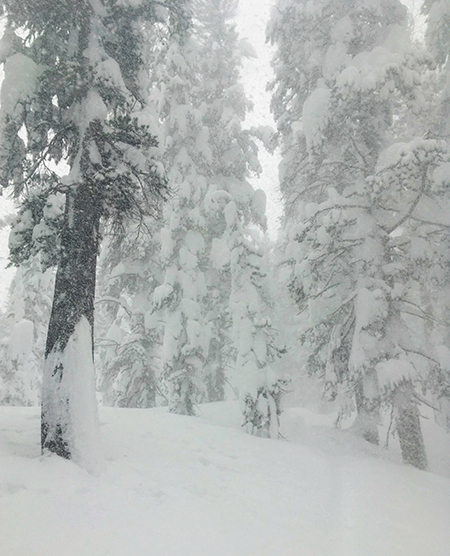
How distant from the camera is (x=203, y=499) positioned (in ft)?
18.7

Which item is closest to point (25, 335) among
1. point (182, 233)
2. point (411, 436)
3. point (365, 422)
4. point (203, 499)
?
point (182, 233)

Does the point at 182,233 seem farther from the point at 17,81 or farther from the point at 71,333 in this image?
the point at 71,333

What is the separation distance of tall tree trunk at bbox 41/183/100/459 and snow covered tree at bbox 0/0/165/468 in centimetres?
1

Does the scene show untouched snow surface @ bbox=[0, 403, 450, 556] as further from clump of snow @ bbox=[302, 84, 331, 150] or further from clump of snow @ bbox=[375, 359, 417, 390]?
clump of snow @ bbox=[302, 84, 331, 150]

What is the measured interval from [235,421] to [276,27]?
12413mm

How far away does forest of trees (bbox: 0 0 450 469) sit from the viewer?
6.88 metres

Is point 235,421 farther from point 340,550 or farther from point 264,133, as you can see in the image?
point 264,133

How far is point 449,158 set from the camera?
366 inches

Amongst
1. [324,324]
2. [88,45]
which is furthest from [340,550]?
[88,45]

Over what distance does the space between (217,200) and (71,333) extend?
Answer: 28.9ft

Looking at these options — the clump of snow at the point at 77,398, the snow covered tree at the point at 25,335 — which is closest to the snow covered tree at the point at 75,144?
the clump of snow at the point at 77,398

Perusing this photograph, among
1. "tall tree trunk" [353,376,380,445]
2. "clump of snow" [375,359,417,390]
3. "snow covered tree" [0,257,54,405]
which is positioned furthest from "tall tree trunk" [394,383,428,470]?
"snow covered tree" [0,257,54,405]

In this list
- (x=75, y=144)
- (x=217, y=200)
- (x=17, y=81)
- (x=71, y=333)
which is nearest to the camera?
(x=71, y=333)

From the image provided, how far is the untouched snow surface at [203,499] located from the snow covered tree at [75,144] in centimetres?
95
